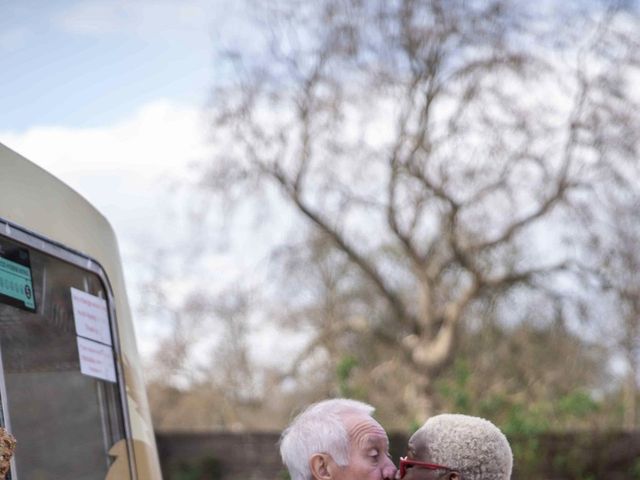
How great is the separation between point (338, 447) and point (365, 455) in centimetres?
7

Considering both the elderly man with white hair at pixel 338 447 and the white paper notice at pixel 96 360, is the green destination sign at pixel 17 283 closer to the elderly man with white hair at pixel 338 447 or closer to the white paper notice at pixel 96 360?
the white paper notice at pixel 96 360

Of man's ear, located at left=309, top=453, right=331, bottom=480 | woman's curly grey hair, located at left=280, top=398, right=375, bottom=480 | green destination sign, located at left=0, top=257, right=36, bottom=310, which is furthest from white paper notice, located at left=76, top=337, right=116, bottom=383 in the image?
man's ear, located at left=309, top=453, right=331, bottom=480

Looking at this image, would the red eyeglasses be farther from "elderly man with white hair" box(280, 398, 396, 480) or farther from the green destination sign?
the green destination sign

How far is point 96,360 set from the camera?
3.66 metres

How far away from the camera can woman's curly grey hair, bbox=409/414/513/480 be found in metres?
3.01

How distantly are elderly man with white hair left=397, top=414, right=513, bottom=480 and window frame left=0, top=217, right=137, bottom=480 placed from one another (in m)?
0.94

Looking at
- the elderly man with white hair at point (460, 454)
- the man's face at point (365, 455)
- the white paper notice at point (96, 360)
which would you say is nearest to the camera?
the elderly man with white hair at point (460, 454)

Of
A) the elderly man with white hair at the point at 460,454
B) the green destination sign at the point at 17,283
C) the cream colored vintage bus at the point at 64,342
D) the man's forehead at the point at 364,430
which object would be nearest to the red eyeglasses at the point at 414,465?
the elderly man with white hair at the point at 460,454

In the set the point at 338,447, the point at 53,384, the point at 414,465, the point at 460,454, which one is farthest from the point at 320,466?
the point at 53,384

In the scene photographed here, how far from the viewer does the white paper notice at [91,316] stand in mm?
3594

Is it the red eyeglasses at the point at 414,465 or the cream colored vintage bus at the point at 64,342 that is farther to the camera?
the cream colored vintage bus at the point at 64,342

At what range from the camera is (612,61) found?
16984 millimetres

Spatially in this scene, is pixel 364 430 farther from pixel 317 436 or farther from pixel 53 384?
pixel 53 384

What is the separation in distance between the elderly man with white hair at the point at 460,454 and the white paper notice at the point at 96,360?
99cm
